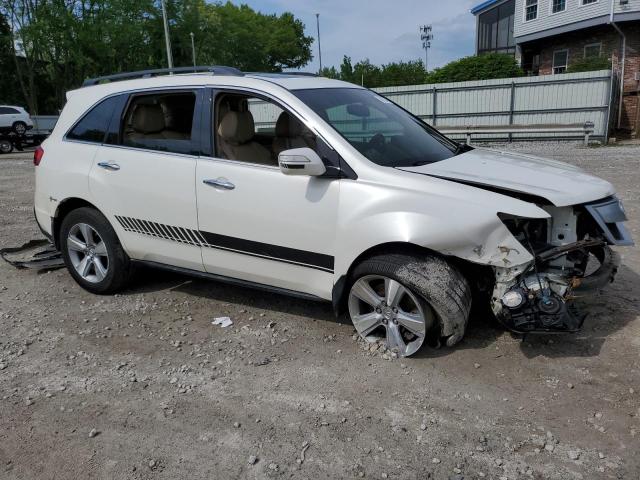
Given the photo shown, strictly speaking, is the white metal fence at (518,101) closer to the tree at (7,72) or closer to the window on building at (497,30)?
the window on building at (497,30)

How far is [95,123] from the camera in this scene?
15.6 ft

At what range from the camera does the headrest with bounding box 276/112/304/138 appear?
402 centimetres

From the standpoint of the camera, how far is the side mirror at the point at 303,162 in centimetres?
349

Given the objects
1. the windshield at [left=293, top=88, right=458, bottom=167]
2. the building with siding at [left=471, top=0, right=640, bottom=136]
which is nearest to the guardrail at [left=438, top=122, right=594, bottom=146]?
the building with siding at [left=471, top=0, right=640, bottom=136]

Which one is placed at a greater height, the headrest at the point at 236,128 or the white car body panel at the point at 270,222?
the headrest at the point at 236,128

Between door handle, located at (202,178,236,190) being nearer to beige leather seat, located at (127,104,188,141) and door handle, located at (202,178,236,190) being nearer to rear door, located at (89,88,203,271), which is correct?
rear door, located at (89,88,203,271)

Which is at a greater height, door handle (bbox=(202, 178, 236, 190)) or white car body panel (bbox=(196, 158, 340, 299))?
door handle (bbox=(202, 178, 236, 190))

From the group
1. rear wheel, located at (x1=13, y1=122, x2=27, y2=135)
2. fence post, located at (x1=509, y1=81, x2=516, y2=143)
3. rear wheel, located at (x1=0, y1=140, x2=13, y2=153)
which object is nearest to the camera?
fence post, located at (x1=509, y1=81, x2=516, y2=143)

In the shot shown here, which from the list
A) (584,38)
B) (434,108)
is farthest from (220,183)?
(584,38)

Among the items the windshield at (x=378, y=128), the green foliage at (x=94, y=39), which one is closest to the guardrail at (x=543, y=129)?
the windshield at (x=378, y=128)

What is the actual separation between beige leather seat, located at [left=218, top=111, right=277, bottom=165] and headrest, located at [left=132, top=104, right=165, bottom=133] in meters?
0.70

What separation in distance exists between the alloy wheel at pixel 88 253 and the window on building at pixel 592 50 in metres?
24.7

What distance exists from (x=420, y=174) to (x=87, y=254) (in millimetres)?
3114

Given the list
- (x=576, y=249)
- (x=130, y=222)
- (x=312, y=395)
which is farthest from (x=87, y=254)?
(x=576, y=249)
